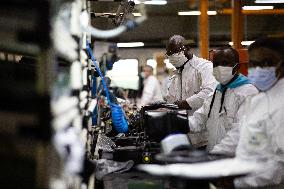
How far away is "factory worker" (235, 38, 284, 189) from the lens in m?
3.10

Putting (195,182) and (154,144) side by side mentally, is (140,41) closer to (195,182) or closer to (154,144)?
(154,144)

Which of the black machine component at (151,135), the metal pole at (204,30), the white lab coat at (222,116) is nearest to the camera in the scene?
the black machine component at (151,135)

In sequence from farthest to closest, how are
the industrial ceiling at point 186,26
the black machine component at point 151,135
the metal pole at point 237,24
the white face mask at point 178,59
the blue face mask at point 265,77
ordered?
the industrial ceiling at point 186,26, the metal pole at point 237,24, the white face mask at point 178,59, the black machine component at point 151,135, the blue face mask at point 265,77

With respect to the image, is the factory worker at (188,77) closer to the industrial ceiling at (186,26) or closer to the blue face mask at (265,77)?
the blue face mask at (265,77)

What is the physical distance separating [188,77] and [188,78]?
0.04 ft

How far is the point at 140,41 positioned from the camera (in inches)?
689

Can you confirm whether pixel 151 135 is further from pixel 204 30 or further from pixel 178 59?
pixel 204 30

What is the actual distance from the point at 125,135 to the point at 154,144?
3.56 feet

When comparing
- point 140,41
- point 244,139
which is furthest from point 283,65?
point 140,41

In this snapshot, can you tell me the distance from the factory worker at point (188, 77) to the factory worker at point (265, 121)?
173 cm

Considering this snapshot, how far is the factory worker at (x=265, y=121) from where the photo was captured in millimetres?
3098

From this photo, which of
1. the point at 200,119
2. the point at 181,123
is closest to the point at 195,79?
the point at 200,119

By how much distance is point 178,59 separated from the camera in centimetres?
521

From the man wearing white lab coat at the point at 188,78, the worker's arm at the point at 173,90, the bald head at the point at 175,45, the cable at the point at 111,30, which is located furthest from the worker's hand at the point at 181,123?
the worker's arm at the point at 173,90
